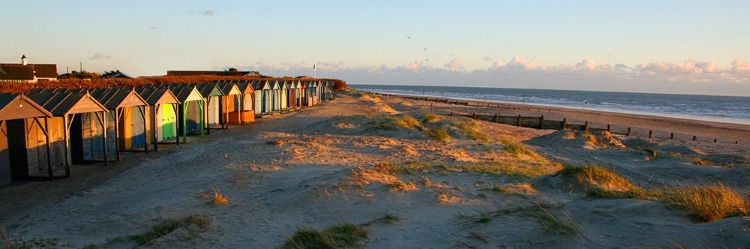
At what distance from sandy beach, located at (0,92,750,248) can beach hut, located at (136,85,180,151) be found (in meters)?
1.24

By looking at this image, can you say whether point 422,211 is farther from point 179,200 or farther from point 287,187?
point 179,200

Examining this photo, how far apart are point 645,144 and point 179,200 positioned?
22.8 metres

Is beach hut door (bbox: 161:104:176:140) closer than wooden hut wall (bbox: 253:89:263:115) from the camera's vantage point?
Yes

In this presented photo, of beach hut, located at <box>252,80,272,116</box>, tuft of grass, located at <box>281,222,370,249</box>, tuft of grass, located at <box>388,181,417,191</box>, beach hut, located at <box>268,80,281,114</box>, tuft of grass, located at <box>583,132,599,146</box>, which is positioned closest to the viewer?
tuft of grass, located at <box>281,222,370,249</box>

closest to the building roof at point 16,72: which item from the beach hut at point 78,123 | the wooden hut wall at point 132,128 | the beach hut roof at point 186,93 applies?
the beach hut roof at point 186,93

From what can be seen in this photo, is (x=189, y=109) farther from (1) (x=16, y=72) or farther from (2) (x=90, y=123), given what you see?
(1) (x=16, y=72)

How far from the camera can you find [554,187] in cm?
1006

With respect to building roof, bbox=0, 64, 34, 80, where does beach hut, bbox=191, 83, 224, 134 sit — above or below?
below

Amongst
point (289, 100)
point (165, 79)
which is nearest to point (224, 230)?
point (289, 100)

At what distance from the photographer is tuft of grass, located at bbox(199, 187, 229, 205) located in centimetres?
959

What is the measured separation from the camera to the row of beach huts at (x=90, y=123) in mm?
12945

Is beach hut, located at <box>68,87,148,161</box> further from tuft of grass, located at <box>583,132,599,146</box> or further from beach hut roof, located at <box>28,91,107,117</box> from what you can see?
tuft of grass, located at <box>583,132,599,146</box>

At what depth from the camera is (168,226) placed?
800cm

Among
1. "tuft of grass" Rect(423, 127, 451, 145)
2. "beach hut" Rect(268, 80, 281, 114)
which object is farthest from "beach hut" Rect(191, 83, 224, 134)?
"tuft of grass" Rect(423, 127, 451, 145)
